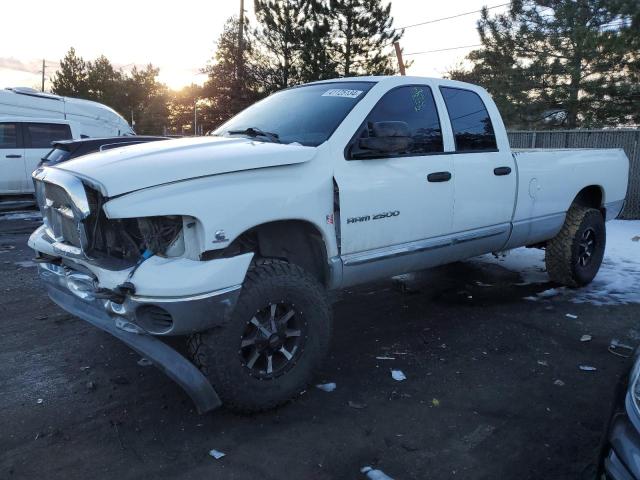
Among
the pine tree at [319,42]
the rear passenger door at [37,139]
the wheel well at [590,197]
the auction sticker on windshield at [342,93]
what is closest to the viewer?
the auction sticker on windshield at [342,93]

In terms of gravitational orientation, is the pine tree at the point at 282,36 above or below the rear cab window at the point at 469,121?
above

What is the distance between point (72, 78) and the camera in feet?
166

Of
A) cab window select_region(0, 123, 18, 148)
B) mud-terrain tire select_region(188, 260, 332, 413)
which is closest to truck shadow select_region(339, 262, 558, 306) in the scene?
mud-terrain tire select_region(188, 260, 332, 413)

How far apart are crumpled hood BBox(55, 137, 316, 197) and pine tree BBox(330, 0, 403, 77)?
18.7m

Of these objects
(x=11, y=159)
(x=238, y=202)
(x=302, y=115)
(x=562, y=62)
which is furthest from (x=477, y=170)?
(x=562, y=62)

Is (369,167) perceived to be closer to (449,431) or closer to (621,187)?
(449,431)

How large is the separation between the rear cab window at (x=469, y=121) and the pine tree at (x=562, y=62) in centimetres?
1208

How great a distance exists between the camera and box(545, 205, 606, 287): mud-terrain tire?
18.7 feet

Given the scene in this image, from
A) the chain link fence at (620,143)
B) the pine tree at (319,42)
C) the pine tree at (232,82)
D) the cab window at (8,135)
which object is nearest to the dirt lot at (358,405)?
the chain link fence at (620,143)

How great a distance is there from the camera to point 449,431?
304 centimetres

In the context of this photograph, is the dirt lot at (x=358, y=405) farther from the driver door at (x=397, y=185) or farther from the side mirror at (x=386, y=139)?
the side mirror at (x=386, y=139)

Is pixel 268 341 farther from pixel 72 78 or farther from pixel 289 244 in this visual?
pixel 72 78

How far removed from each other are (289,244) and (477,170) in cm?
191

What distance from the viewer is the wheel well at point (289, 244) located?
3.26 metres
